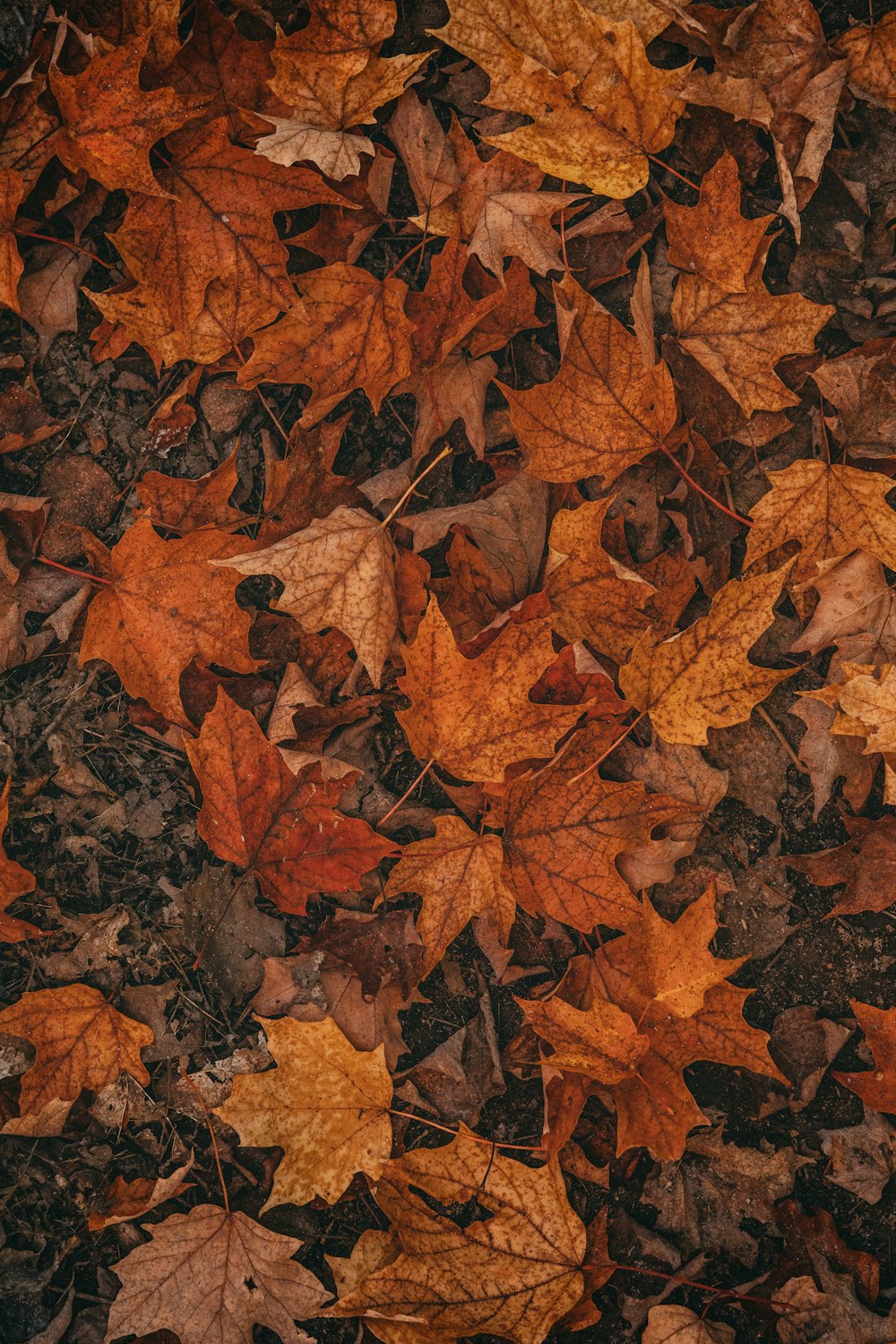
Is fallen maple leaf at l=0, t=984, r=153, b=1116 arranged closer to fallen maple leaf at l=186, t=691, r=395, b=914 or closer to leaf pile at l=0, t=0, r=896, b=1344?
leaf pile at l=0, t=0, r=896, b=1344

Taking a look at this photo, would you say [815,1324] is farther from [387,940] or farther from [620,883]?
[387,940]

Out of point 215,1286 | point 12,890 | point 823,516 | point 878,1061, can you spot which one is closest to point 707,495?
point 823,516

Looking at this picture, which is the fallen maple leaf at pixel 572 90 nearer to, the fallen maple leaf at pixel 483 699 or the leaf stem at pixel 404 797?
the fallen maple leaf at pixel 483 699

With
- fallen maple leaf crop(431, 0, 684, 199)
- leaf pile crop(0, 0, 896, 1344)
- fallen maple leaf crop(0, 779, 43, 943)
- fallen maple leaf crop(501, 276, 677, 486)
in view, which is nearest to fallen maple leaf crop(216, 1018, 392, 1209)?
leaf pile crop(0, 0, 896, 1344)

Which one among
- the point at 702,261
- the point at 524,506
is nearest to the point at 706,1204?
the point at 524,506

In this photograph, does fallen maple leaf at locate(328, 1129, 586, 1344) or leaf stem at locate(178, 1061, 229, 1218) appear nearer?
fallen maple leaf at locate(328, 1129, 586, 1344)
